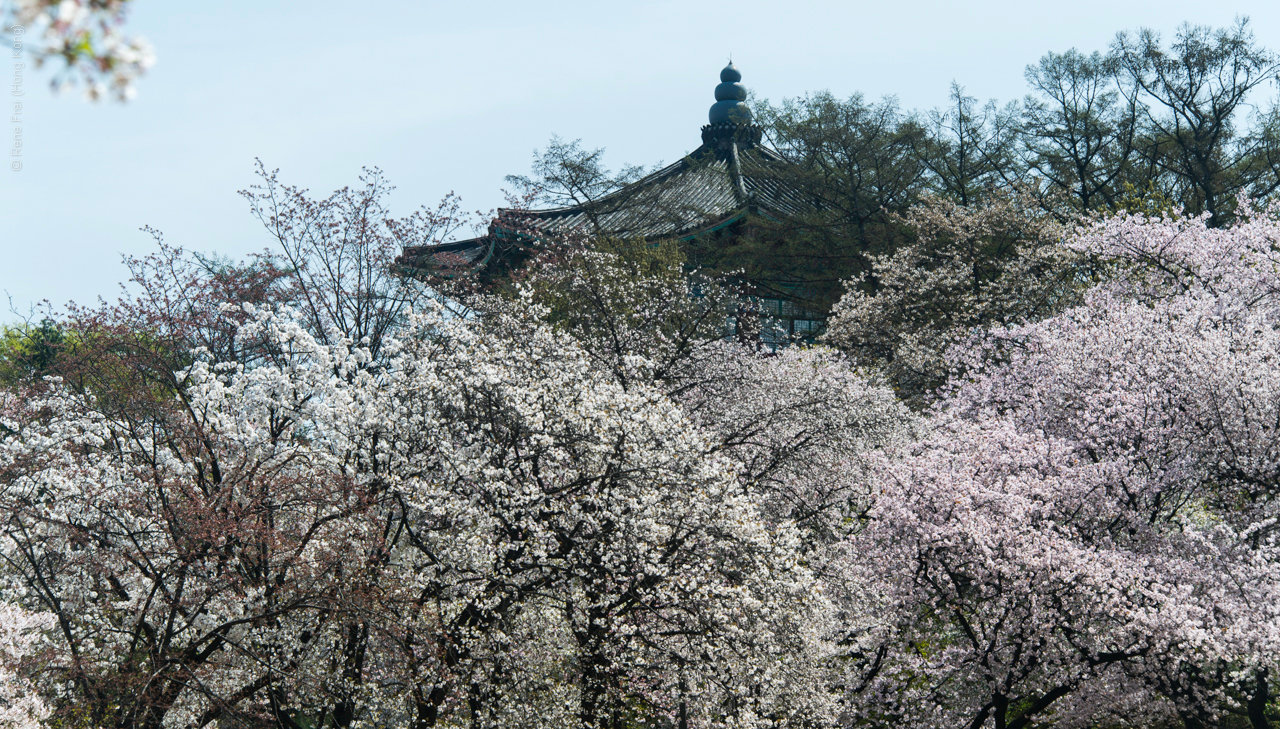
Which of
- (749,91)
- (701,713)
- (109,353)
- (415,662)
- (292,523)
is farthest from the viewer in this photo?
(749,91)

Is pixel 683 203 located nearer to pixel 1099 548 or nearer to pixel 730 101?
Answer: pixel 730 101

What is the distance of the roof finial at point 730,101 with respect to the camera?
140 ft

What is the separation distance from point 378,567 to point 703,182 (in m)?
30.2

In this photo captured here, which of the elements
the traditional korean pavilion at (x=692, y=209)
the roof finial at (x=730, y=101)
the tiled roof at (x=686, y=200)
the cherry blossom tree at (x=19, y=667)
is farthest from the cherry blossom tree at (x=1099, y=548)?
the roof finial at (x=730, y=101)

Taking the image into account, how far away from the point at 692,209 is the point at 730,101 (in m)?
10.6

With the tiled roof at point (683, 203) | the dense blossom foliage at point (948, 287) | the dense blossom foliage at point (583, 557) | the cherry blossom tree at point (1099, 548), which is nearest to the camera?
the dense blossom foliage at point (583, 557)

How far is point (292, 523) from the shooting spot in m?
12.6

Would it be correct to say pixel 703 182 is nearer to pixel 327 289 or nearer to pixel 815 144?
pixel 815 144

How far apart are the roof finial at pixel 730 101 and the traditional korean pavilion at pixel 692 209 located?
78 mm

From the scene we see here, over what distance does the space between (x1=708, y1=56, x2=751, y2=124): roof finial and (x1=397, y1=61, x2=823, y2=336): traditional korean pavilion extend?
78 millimetres

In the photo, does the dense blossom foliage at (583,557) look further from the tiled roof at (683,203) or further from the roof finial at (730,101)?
the roof finial at (730,101)

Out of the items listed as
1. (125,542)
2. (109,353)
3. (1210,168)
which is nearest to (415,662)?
(125,542)

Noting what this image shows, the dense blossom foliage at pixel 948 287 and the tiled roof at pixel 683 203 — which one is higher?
the tiled roof at pixel 683 203

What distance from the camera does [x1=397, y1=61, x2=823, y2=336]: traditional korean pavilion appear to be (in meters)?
33.2
